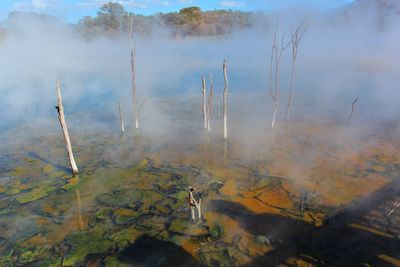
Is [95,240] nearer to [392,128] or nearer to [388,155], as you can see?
[388,155]

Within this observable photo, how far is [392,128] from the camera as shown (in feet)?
29.8

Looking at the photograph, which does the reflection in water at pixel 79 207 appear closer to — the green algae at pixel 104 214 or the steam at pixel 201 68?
the green algae at pixel 104 214

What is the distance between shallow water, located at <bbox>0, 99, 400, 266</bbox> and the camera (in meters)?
4.77

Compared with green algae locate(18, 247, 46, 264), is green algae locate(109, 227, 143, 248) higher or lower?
higher

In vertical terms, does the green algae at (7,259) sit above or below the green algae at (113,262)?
below

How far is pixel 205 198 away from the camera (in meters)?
6.12

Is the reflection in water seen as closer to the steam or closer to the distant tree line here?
the steam

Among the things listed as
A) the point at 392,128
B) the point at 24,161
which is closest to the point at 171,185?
the point at 24,161

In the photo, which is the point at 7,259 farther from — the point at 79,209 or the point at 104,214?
→ the point at 104,214

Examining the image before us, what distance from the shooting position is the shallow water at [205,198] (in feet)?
15.6

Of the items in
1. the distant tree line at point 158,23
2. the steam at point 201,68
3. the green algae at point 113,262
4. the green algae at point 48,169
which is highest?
the distant tree line at point 158,23

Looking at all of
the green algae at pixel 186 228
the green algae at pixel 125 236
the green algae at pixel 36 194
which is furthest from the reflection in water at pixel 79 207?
the green algae at pixel 186 228

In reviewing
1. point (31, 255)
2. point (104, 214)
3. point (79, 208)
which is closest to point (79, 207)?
point (79, 208)

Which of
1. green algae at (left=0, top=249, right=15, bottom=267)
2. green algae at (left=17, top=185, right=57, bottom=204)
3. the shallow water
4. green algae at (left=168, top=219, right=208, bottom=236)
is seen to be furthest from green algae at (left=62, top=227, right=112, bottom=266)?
green algae at (left=17, top=185, right=57, bottom=204)
